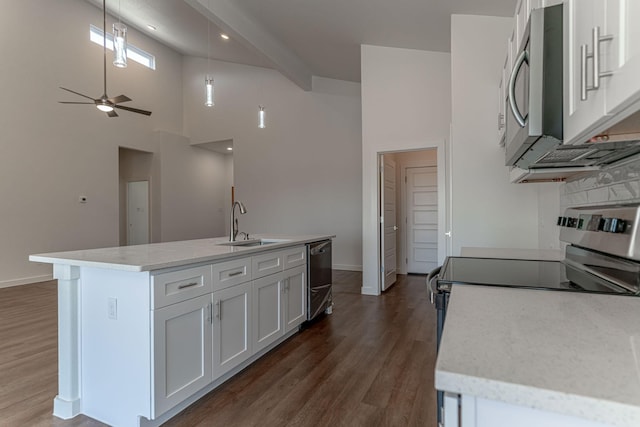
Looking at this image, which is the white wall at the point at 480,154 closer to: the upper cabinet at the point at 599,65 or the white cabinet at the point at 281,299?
the white cabinet at the point at 281,299

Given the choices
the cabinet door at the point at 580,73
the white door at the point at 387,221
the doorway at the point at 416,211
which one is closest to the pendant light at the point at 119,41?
the white door at the point at 387,221

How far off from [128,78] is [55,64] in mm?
1368

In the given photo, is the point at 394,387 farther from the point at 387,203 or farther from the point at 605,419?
the point at 387,203

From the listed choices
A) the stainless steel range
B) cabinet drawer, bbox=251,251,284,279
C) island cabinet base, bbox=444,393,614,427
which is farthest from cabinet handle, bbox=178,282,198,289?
island cabinet base, bbox=444,393,614,427

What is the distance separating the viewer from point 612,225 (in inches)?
46.1

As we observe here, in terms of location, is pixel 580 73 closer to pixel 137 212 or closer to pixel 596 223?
pixel 596 223

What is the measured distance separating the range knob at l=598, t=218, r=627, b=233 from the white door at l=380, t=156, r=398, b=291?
342 centimetres

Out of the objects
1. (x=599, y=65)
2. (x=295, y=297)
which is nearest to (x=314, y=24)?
(x=295, y=297)

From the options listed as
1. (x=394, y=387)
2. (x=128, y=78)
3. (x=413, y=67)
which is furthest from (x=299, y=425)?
(x=128, y=78)

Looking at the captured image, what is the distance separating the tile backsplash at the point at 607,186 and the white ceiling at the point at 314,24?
1879 mm

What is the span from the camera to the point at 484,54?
3.18 metres

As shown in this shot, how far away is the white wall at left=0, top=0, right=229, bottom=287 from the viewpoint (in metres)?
5.06

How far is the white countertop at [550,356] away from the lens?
Answer: 44 centimetres

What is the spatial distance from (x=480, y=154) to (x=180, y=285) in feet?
9.06
